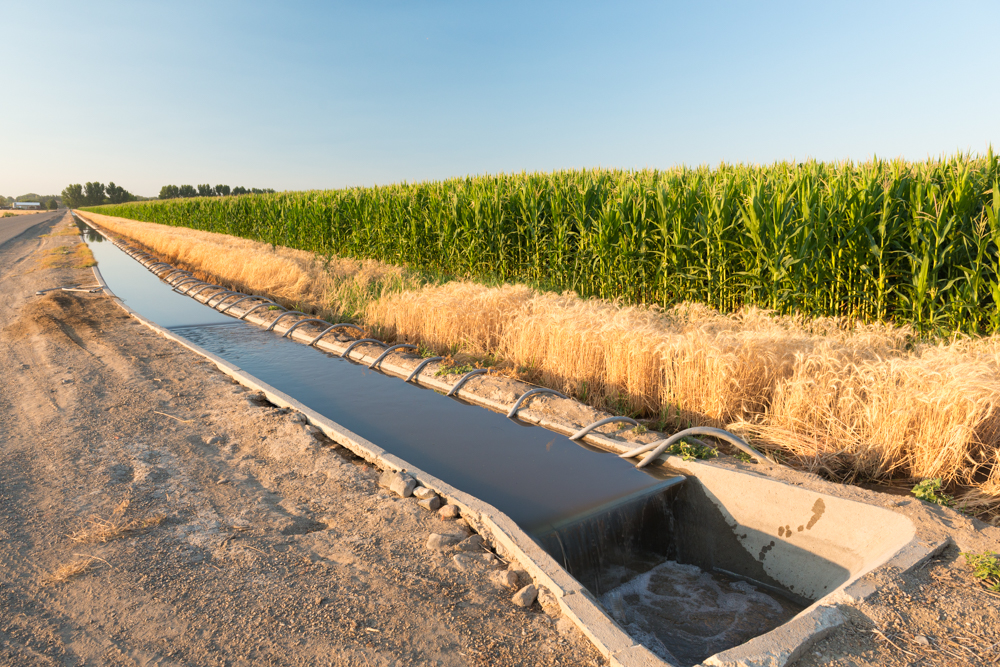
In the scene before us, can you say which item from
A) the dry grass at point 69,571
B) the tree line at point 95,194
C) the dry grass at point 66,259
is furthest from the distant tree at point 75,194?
the dry grass at point 69,571

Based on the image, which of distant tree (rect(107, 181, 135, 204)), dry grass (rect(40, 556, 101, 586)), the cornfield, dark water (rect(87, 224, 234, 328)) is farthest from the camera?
distant tree (rect(107, 181, 135, 204))

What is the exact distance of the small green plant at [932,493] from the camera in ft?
12.9

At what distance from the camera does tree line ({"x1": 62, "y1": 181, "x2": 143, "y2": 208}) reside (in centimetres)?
12506

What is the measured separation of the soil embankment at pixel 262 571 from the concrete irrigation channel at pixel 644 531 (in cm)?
16

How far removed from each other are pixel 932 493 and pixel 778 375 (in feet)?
5.53

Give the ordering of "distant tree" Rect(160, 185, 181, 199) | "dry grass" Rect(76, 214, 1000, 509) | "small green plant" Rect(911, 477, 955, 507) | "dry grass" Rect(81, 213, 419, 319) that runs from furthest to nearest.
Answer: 1. "distant tree" Rect(160, 185, 181, 199)
2. "dry grass" Rect(81, 213, 419, 319)
3. "dry grass" Rect(76, 214, 1000, 509)
4. "small green plant" Rect(911, 477, 955, 507)

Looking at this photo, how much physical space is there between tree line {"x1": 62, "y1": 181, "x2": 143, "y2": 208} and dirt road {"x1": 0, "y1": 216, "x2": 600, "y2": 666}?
14297 cm

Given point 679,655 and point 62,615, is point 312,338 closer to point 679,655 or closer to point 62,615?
point 62,615

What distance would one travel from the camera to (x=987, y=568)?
124 inches

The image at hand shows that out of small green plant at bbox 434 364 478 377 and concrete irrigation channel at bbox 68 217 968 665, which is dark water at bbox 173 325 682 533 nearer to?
concrete irrigation channel at bbox 68 217 968 665

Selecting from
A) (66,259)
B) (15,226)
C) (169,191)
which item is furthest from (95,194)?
(66,259)

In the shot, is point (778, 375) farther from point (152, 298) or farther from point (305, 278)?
point (152, 298)

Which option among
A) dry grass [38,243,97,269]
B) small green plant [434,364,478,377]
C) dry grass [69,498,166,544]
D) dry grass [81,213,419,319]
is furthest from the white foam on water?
dry grass [38,243,97,269]

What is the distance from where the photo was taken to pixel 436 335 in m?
8.49
